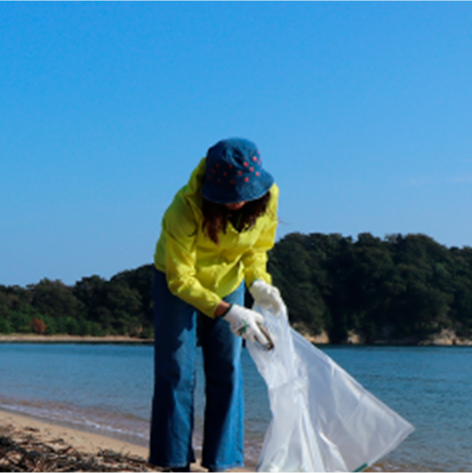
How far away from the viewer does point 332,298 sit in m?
56.9

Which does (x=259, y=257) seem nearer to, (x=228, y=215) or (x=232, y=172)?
(x=228, y=215)

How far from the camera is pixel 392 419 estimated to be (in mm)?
2357

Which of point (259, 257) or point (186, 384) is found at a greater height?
point (259, 257)

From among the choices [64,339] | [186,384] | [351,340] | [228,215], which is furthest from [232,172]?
[351,340]

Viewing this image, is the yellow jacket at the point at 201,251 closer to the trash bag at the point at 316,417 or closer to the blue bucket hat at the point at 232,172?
the blue bucket hat at the point at 232,172

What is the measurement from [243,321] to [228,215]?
406 millimetres

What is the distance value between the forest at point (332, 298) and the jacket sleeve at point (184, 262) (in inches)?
1961

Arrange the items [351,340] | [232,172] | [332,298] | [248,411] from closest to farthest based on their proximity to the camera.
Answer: [232,172] → [248,411] → [351,340] → [332,298]

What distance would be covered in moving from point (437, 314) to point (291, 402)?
2141 inches

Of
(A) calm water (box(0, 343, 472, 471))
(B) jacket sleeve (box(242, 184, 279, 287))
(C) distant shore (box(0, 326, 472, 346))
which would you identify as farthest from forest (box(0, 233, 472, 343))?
(B) jacket sleeve (box(242, 184, 279, 287))

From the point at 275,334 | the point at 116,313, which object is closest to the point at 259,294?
the point at 275,334

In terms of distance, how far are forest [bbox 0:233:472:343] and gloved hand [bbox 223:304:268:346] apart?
49.7 meters

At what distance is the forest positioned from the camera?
175 feet

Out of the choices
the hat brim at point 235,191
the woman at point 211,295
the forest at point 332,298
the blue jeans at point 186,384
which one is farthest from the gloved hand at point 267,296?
the forest at point 332,298
